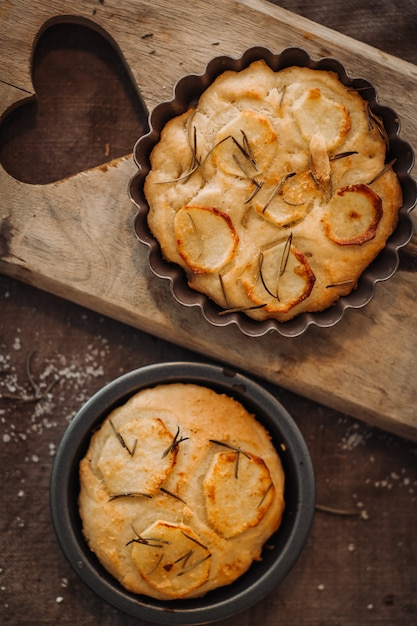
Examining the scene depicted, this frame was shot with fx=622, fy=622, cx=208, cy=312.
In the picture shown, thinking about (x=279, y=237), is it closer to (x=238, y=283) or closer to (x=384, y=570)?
(x=238, y=283)

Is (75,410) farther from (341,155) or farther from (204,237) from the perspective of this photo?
(341,155)

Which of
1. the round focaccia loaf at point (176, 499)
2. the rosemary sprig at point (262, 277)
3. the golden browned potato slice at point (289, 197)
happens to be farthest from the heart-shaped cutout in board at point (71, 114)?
the round focaccia loaf at point (176, 499)

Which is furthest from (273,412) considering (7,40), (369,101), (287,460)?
(7,40)

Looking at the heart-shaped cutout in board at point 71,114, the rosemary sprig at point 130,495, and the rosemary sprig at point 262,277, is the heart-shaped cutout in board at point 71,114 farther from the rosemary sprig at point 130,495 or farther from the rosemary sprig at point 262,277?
the rosemary sprig at point 130,495

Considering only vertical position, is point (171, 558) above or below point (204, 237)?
below

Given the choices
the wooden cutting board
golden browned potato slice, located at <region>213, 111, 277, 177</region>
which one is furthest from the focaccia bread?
the wooden cutting board

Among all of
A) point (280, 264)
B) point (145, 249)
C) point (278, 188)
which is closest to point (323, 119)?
point (278, 188)
